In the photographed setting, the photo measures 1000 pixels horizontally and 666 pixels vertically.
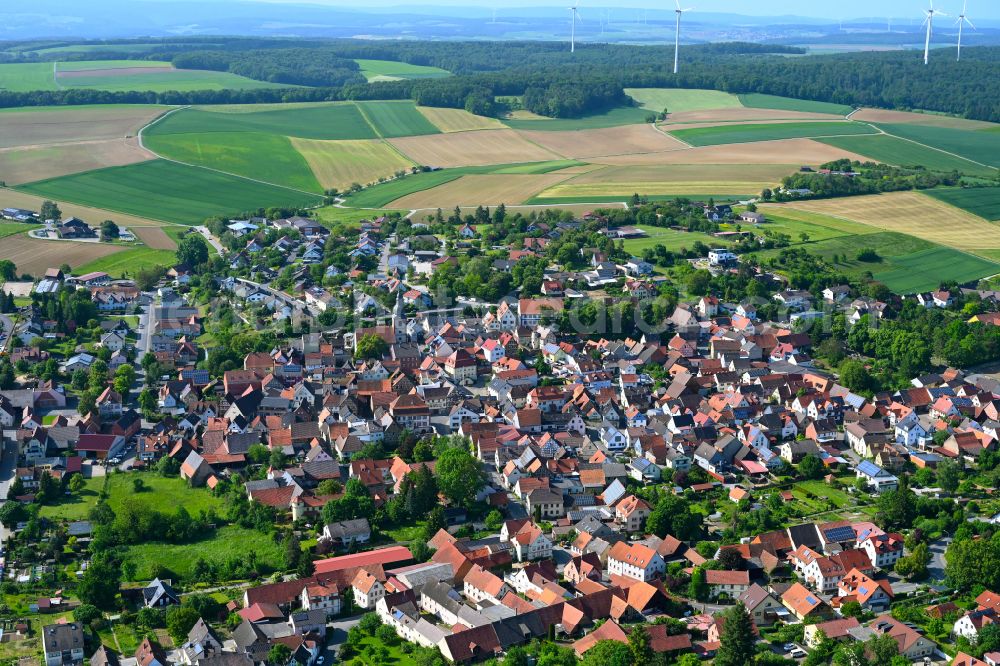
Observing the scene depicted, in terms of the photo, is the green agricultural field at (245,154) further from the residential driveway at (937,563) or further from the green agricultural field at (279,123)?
the residential driveway at (937,563)

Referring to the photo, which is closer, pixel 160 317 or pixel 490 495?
pixel 490 495

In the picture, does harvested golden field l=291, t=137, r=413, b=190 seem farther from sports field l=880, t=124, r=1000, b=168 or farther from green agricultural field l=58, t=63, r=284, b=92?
sports field l=880, t=124, r=1000, b=168

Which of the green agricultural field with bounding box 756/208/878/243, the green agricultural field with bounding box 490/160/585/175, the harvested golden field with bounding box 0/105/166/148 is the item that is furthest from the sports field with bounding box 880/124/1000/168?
the harvested golden field with bounding box 0/105/166/148

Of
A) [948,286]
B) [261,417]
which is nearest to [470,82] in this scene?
[948,286]

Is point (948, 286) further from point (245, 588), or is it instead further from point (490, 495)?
point (245, 588)

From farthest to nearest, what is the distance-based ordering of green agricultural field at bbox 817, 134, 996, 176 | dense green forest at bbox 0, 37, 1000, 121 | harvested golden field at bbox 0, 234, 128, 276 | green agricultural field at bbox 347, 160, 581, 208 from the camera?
dense green forest at bbox 0, 37, 1000, 121 < green agricultural field at bbox 817, 134, 996, 176 < green agricultural field at bbox 347, 160, 581, 208 < harvested golden field at bbox 0, 234, 128, 276

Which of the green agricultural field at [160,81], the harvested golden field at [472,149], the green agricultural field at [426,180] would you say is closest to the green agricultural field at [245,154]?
the green agricultural field at [426,180]

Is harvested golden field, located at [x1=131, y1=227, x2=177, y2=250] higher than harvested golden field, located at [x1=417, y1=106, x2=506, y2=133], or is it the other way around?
harvested golden field, located at [x1=417, y1=106, x2=506, y2=133]
